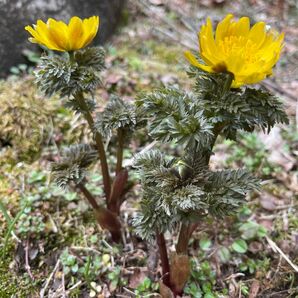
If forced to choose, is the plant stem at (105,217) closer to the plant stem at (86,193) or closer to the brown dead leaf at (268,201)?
the plant stem at (86,193)

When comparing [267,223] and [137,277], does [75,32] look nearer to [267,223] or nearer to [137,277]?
[137,277]

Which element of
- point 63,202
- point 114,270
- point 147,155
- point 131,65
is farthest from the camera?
point 131,65

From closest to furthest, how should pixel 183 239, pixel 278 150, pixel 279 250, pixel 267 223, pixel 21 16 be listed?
pixel 183 239 → pixel 279 250 → pixel 267 223 → pixel 278 150 → pixel 21 16

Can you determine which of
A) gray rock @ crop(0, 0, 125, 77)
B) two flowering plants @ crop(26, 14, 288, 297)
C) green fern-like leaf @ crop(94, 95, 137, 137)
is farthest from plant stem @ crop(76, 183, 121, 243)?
gray rock @ crop(0, 0, 125, 77)

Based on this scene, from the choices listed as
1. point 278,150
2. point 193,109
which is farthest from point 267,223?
point 193,109

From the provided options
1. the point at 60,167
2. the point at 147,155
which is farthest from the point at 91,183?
the point at 147,155

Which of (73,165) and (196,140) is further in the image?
(73,165)

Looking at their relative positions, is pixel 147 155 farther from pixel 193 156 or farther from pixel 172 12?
pixel 172 12
